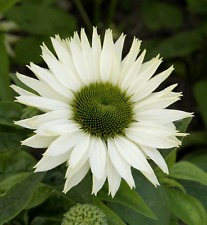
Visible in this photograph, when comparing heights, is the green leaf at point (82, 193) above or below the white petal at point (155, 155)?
below

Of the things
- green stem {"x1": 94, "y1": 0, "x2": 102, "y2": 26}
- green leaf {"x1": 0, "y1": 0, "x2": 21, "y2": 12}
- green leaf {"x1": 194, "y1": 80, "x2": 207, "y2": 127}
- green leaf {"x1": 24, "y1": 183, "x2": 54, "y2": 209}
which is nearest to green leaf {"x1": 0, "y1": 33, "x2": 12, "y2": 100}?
green leaf {"x1": 0, "y1": 0, "x2": 21, "y2": 12}

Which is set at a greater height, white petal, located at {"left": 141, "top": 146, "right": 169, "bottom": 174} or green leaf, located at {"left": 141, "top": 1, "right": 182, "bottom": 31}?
green leaf, located at {"left": 141, "top": 1, "right": 182, "bottom": 31}

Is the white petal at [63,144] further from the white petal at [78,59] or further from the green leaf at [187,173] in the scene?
the green leaf at [187,173]

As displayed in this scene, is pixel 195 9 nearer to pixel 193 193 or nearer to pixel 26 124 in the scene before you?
pixel 193 193

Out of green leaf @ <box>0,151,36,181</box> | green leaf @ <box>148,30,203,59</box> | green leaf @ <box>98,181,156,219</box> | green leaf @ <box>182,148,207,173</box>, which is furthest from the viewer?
green leaf @ <box>148,30,203,59</box>

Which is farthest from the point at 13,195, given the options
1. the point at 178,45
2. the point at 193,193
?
the point at 178,45

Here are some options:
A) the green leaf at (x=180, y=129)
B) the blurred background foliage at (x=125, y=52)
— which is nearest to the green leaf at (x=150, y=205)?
the blurred background foliage at (x=125, y=52)

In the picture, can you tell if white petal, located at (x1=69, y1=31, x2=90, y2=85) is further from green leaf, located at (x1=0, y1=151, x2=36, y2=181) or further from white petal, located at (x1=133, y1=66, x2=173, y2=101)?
green leaf, located at (x1=0, y1=151, x2=36, y2=181)

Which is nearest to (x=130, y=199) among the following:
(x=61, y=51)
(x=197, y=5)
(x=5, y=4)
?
(x=61, y=51)
